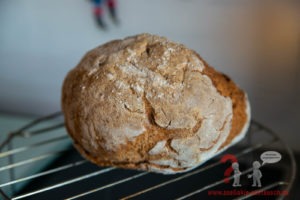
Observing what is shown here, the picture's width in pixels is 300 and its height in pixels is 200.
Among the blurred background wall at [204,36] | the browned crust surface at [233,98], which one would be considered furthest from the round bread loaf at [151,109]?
the blurred background wall at [204,36]

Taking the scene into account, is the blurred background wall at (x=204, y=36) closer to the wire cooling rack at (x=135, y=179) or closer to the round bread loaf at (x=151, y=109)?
the wire cooling rack at (x=135, y=179)

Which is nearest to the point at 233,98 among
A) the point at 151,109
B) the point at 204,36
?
the point at 151,109

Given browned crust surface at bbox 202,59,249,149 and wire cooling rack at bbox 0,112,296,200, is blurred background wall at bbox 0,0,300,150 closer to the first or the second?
wire cooling rack at bbox 0,112,296,200

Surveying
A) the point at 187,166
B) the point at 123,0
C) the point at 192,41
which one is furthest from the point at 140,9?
the point at 187,166

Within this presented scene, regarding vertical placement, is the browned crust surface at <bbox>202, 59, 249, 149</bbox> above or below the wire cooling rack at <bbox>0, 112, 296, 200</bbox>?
above

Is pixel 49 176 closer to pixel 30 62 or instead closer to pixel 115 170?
pixel 115 170

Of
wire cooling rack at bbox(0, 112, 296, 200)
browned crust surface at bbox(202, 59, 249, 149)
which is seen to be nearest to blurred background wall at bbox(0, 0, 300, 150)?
wire cooling rack at bbox(0, 112, 296, 200)

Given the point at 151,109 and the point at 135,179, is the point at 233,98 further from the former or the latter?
the point at 135,179
